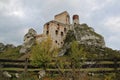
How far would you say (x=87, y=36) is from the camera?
65.4 m

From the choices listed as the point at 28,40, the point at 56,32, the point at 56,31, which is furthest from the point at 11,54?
the point at 56,31

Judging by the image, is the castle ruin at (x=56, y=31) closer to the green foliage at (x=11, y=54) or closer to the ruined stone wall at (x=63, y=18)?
the ruined stone wall at (x=63, y=18)

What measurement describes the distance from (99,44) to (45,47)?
31160mm

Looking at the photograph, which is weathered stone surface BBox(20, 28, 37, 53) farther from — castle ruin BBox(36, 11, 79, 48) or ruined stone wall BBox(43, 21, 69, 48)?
ruined stone wall BBox(43, 21, 69, 48)

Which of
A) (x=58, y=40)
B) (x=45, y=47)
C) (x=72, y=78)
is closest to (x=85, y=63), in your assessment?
(x=72, y=78)

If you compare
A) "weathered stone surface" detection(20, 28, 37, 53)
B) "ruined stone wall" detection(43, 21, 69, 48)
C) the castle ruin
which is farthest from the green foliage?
"ruined stone wall" detection(43, 21, 69, 48)

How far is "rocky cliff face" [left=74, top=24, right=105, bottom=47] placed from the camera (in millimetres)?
63519

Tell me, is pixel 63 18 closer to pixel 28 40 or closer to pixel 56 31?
pixel 56 31

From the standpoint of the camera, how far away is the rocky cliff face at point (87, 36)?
63.5 m

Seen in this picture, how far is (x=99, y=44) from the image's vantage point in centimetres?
6334

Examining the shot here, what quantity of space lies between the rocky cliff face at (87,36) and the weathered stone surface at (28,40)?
1356 centimetres

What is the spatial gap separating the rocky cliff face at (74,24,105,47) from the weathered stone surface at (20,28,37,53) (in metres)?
13.6

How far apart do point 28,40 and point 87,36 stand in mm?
18893

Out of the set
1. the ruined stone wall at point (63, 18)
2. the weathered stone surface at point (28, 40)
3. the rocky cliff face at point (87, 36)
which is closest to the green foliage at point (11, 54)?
the weathered stone surface at point (28, 40)
